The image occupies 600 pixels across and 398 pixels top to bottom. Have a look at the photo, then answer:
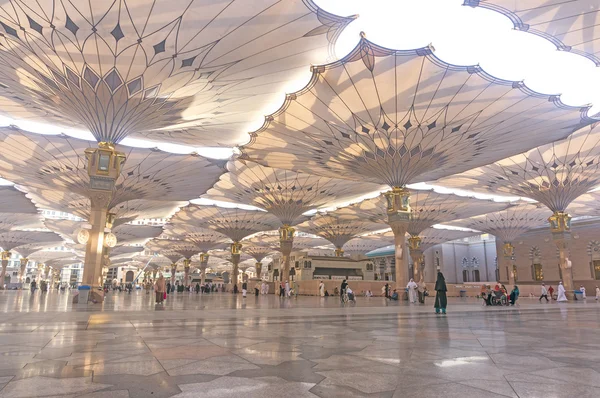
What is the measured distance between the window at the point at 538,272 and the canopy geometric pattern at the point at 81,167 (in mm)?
40726

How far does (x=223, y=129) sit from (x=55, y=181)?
38.4ft

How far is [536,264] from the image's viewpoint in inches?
1903

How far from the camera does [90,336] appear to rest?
5992 mm

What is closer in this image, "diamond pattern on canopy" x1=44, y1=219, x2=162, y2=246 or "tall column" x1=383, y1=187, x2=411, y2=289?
"tall column" x1=383, y1=187, x2=411, y2=289

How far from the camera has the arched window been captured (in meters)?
47.4

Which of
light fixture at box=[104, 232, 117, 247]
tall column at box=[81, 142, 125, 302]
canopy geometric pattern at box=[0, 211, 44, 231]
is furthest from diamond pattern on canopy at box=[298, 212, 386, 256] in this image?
tall column at box=[81, 142, 125, 302]

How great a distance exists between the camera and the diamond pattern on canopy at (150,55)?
10.8 meters

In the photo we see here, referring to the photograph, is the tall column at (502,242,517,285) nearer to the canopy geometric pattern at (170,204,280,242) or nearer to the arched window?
the arched window

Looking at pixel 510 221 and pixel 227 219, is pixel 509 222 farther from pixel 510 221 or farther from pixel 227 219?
pixel 227 219

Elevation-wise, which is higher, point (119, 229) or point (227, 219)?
point (227, 219)

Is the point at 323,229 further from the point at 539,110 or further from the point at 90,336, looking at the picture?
the point at 90,336

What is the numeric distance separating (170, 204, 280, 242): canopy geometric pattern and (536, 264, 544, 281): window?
3119 centimetres

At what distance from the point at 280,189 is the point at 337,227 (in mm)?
18134

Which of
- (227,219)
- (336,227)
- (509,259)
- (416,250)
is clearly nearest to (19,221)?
(227,219)
